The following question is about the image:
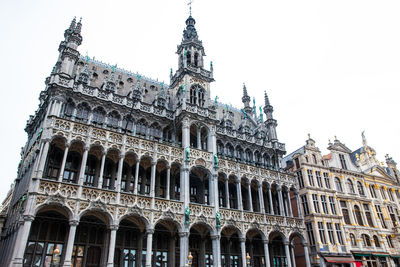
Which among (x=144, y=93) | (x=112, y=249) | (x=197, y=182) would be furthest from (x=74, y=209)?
(x=144, y=93)

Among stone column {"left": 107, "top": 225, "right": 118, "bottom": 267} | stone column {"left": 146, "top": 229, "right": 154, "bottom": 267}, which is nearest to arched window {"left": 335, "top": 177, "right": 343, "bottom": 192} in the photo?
stone column {"left": 146, "top": 229, "right": 154, "bottom": 267}

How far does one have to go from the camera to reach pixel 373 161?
158ft

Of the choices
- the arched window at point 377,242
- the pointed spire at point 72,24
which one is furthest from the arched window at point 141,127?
the arched window at point 377,242

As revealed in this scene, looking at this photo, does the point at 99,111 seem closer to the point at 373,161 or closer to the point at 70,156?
the point at 70,156

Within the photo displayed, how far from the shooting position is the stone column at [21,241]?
1903cm

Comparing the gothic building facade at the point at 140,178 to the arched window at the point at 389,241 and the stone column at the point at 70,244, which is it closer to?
the stone column at the point at 70,244

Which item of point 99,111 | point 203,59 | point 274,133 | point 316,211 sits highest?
point 203,59

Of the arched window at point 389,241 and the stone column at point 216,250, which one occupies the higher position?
the arched window at point 389,241

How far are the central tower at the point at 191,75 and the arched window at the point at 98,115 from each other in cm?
827

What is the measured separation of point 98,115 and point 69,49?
685 centimetres

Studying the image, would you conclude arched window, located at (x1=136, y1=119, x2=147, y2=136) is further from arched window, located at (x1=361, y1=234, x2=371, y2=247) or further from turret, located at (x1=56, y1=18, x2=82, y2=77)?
arched window, located at (x1=361, y1=234, x2=371, y2=247)

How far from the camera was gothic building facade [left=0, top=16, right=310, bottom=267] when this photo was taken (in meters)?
22.8

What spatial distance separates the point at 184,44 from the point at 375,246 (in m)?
37.1

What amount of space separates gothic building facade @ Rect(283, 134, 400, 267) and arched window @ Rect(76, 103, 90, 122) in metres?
27.9
